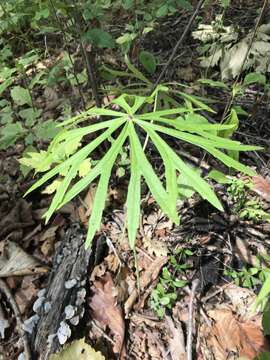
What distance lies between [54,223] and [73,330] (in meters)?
0.71

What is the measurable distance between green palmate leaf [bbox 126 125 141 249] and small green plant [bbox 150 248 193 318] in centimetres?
76

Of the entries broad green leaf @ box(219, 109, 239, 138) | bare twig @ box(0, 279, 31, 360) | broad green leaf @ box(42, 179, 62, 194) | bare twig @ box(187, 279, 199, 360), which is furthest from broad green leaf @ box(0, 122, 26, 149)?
bare twig @ box(187, 279, 199, 360)

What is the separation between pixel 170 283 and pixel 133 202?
0.84 meters

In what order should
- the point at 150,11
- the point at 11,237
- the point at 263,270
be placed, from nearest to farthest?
the point at 263,270, the point at 11,237, the point at 150,11

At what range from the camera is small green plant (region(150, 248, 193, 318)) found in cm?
174

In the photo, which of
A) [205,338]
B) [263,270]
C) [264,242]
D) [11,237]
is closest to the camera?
[205,338]

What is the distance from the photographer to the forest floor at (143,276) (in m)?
1.66

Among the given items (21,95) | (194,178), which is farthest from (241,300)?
(21,95)

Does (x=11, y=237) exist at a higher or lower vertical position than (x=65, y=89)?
lower

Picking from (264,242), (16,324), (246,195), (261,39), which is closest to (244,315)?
(264,242)

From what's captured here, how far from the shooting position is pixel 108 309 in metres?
1.79

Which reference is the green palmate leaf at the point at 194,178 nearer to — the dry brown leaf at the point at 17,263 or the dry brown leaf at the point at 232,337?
the dry brown leaf at the point at 232,337

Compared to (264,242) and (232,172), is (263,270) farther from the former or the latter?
(232,172)

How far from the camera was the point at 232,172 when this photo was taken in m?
2.18
